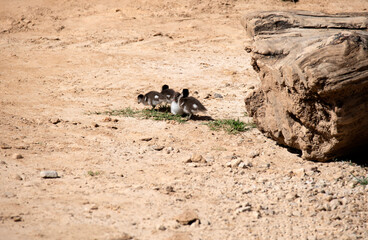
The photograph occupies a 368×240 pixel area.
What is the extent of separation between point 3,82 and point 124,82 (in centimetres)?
289

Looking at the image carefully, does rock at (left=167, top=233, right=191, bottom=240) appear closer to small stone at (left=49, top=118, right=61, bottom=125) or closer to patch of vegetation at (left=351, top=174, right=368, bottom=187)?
patch of vegetation at (left=351, top=174, right=368, bottom=187)

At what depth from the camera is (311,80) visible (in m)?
5.96

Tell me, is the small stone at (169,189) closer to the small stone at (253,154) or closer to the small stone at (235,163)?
the small stone at (235,163)

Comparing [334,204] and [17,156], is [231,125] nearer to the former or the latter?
[334,204]

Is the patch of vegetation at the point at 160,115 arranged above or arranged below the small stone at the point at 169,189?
above

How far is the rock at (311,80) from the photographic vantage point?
5906 millimetres

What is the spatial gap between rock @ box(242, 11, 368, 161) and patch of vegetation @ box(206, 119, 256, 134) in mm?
544

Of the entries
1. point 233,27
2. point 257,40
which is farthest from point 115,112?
point 233,27

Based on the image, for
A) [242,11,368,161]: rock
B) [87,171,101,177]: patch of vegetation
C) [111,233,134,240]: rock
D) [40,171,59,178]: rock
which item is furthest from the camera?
[87,171,101,177]: patch of vegetation

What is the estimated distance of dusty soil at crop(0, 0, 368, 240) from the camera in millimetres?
5602

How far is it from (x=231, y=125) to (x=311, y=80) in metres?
3.03

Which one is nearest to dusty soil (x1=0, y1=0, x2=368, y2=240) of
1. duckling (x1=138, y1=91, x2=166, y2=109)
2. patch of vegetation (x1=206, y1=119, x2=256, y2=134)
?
patch of vegetation (x1=206, y1=119, x2=256, y2=134)

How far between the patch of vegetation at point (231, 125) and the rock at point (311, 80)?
54 centimetres

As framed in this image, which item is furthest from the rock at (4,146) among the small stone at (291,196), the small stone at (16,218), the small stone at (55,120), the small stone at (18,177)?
the small stone at (291,196)
